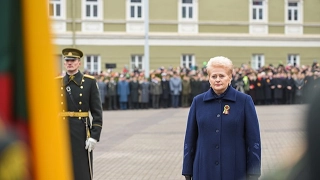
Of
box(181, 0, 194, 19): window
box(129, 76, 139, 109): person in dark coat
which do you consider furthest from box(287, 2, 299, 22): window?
box(129, 76, 139, 109): person in dark coat

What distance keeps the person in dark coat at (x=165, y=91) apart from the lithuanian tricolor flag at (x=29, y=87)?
96.9ft

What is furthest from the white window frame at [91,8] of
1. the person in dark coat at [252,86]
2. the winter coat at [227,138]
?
the winter coat at [227,138]

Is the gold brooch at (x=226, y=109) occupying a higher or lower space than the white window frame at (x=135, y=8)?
lower

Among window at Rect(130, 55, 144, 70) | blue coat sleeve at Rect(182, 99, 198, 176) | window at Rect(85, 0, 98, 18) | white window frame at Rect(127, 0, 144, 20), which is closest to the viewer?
blue coat sleeve at Rect(182, 99, 198, 176)

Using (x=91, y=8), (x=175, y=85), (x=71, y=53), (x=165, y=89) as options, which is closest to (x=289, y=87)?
(x=175, y=85)

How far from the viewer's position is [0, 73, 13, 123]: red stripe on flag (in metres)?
1.20

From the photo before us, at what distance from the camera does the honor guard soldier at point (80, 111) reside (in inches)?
250

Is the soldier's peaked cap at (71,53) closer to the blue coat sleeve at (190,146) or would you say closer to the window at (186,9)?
the blue coat sleeve at (190,146)

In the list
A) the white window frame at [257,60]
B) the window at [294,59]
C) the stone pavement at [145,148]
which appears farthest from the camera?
the window at [294,59]

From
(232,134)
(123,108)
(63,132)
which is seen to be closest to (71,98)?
(232,134)

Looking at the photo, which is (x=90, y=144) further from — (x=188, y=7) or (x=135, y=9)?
(x=188, y=7)

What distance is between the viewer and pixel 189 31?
138 ft

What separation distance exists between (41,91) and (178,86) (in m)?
29.6

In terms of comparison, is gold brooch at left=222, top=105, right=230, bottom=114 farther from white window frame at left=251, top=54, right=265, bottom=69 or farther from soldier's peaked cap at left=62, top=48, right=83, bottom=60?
white window frame at left=251, top=54, right=265, bottom=69
